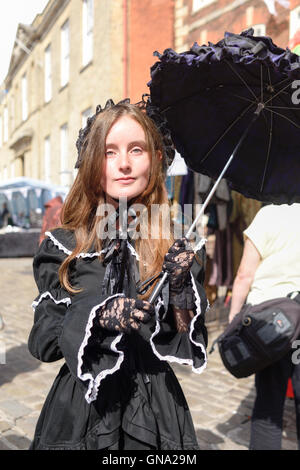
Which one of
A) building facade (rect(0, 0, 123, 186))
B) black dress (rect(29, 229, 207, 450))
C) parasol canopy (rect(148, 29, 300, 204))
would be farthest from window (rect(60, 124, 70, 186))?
black dress (rect(29, 229, 207, 450))

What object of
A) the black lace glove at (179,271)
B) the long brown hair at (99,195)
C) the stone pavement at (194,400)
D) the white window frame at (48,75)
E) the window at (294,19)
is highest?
the white window frame at (48,75)

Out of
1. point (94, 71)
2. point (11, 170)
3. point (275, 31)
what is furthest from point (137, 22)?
point (11, 170)

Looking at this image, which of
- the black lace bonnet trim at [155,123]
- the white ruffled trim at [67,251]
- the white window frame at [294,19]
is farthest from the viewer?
the white window frame at [294,19]

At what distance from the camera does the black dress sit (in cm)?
143

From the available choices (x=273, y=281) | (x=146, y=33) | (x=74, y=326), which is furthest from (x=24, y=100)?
(x=74, y=326)

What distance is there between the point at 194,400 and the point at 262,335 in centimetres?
168

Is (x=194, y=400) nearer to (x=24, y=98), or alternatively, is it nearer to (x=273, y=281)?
(x=273, y=281)

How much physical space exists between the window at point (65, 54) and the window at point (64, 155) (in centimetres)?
194

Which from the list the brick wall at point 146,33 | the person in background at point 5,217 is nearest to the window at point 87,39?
the brick wall at point 146,33

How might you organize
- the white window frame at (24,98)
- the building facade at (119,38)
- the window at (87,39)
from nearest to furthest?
1. the building facade at (119,38)
2. the window at (87,39)
3. the white window frame at (24,98)

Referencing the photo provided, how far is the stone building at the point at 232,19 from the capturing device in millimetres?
6918

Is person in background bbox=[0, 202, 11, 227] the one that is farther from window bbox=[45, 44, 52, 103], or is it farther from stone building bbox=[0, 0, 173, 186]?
window bbox=[45, 44, 52, 103]

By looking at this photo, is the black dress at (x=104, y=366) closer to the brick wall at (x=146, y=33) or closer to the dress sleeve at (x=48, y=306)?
the dress sleeve at (x=48, y=306)

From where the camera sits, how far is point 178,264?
4.67 feet
